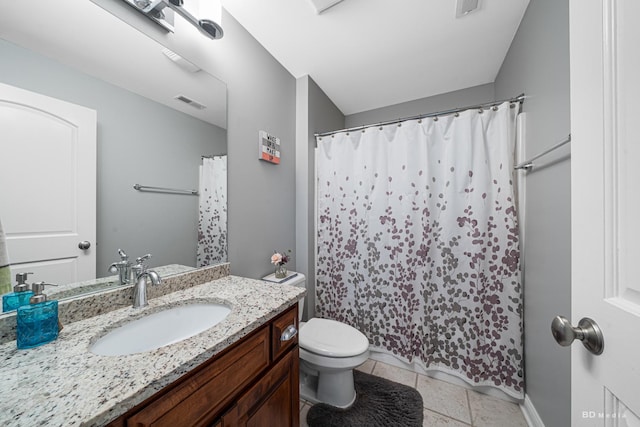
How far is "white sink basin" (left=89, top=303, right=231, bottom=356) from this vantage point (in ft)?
2.36

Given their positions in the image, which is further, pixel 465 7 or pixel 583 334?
pixel 465 7

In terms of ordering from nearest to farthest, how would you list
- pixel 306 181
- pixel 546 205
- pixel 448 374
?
1. pixel 546 205
2. pixel 448 374
3. pixel 306 181

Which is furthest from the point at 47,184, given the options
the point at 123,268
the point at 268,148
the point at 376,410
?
the point at 376,410

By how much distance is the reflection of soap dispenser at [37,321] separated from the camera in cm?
59

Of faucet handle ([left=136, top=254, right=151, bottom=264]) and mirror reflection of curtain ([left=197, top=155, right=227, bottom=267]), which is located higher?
mirror reflection of curtain ([left=197, top=155, right=227, bottom=267])

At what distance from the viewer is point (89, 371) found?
1.67ft

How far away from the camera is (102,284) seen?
2.77 feet

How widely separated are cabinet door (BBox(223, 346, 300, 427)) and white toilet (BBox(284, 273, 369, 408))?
0.32m

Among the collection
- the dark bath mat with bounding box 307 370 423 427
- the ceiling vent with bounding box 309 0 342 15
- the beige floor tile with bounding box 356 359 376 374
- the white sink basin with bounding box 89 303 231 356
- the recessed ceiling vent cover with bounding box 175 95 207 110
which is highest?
the ceiling vent with bounding box 309 0 342 15

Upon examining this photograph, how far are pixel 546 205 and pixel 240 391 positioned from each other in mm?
1556

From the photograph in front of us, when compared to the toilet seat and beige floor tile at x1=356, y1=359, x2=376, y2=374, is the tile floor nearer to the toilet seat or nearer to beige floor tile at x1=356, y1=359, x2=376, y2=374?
beige floor tile at x1=356, y1=359, x2=376, y2=374

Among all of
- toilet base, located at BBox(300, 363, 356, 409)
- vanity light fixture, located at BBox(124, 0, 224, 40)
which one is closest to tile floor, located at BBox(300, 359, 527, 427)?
toilet base, located at BBox(300, 363, 356, 409)

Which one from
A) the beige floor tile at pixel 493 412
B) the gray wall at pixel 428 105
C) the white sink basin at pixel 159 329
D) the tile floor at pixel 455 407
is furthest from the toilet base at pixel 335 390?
the gray wall at pixel 428 105

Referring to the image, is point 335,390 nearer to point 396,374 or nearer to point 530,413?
point 396,374
